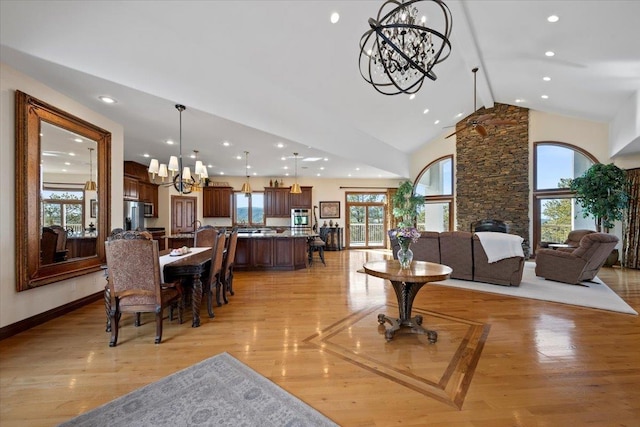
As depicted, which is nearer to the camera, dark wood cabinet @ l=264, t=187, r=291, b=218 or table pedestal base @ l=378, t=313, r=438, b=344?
table pedestal base @ l=378, t=313, r=438, b=344

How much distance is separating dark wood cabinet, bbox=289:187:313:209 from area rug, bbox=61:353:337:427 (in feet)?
24.9

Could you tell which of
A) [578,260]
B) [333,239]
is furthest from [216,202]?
[578,260]

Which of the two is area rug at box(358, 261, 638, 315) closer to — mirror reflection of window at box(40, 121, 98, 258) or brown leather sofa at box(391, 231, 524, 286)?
brown leather sofa at box(391, 231, 524, 286)

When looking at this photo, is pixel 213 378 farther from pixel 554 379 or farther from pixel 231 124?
pixel 231 124

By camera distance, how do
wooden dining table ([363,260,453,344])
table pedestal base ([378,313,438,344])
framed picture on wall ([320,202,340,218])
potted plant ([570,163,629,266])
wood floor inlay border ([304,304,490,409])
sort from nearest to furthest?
1. wood floor inlay border ([304,304,490,409])
2. wooden dining table ([363,260,453,344])
3. table pedestal base ([378,313,438,344])
4. potted plant ([570,163,629,266])
5. framed picture on wall ([320,202,340,218])

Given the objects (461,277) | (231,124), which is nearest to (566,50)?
(461,277)

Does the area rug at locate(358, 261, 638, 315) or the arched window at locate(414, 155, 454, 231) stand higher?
the arched window at locate(414, 155, 454, 231)

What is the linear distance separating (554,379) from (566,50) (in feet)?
17.3

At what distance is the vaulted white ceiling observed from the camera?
281 cm

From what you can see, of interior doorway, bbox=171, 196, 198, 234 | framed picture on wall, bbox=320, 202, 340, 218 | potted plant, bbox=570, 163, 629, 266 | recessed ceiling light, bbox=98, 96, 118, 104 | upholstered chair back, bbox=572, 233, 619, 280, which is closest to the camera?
recessed ceiling light, bbox=98, 96, 118, 104

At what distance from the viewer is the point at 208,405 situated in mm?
1776

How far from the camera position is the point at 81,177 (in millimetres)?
3809

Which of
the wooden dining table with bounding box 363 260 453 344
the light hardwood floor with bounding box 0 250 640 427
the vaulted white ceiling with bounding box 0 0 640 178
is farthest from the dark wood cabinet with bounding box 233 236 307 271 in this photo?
the wooden dining table with bounding box 363 260 453 344

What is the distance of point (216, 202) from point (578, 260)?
949cm
